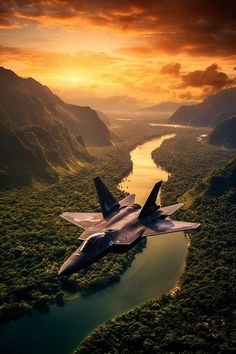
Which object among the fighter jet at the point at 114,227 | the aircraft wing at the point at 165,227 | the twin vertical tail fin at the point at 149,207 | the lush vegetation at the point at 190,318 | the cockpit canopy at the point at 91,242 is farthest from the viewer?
the lush vegetation at the point at 190,318

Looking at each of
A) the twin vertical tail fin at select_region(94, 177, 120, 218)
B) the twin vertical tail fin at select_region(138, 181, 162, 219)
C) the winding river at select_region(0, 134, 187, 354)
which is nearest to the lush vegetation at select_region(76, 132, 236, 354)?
the winding river at select_region(0, 134, 187, 354)

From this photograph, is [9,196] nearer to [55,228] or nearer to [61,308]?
[55,228]

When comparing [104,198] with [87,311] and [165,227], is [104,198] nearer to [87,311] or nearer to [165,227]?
[165,227]

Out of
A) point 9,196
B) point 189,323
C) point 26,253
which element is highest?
point 9,196

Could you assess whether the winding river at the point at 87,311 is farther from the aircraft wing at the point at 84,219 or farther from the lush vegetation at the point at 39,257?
the aircraft wing at the point at 84,219

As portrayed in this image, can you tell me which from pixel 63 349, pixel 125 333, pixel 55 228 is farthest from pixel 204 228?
pixel 63 349

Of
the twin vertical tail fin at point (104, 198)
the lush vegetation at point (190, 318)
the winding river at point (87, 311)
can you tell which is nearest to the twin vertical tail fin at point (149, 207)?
the twin vertical tail fin at point (104, 198)
